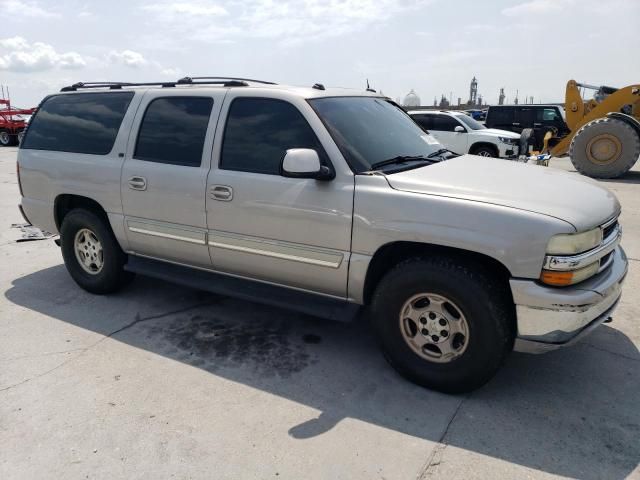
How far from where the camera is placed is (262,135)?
367 cm

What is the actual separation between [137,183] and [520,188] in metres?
2.94

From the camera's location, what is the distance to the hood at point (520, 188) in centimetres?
285

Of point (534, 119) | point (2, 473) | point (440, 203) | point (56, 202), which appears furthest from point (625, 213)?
point (534, 119)

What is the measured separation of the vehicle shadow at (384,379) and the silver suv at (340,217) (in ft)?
0.87

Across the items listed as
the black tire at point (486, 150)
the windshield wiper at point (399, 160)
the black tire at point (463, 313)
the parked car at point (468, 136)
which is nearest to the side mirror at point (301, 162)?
the windshield wiper at point (399, 160)

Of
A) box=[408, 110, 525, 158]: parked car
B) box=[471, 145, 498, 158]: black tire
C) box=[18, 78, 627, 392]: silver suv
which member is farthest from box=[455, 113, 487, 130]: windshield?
box=[18, 78, 627, 392]: silver suv

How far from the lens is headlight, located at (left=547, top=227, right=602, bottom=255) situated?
271 cm

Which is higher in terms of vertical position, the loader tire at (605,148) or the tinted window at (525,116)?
the tinted window at (525,116)

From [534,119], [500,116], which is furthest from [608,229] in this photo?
[534,119]

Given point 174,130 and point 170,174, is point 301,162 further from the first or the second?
point 174,130

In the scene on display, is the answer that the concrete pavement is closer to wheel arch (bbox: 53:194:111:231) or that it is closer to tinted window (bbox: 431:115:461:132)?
wheel arch (bbox: 53:194:111:231)

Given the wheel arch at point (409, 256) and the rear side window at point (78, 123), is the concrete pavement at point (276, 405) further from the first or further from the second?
the rear side window at point (78, 123)

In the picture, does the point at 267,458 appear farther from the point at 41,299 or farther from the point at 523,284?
the point at 41,299

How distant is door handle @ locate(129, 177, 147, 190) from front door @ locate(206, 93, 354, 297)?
2.29 feet
